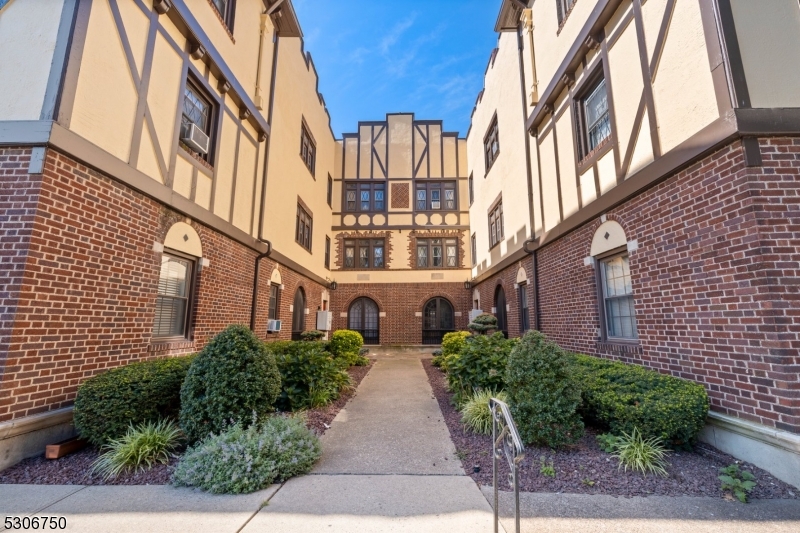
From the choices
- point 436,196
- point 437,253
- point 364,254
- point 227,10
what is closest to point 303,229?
point 364,254

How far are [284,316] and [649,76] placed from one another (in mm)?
10094

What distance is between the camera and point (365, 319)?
56.8 ft

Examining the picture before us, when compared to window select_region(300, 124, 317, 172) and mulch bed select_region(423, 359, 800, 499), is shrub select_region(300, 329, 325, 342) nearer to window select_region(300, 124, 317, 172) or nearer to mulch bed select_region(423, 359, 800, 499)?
window select_region(300, 124, 317, 172)

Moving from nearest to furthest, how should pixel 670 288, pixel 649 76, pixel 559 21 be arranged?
pixel 670 288 < pixel 649 76 < pixel 559 21

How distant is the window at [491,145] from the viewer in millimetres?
12676

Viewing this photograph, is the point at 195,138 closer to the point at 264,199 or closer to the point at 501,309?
the point at 264,199

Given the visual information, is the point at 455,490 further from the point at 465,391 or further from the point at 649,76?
the point at 649,76

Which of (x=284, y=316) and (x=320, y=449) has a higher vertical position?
(x=284, y=316)

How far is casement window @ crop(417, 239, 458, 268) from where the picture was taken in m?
17.5

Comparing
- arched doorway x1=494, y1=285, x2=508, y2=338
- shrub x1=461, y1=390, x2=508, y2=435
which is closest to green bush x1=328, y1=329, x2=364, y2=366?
arched doorway x1=494, y1=285, x2=508, y2=338

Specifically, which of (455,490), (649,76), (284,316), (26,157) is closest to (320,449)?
(455,490)

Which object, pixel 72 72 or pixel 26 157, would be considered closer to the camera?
pixel 26 157

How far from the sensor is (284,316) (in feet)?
35.2

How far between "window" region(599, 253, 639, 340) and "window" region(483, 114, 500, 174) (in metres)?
7.31
